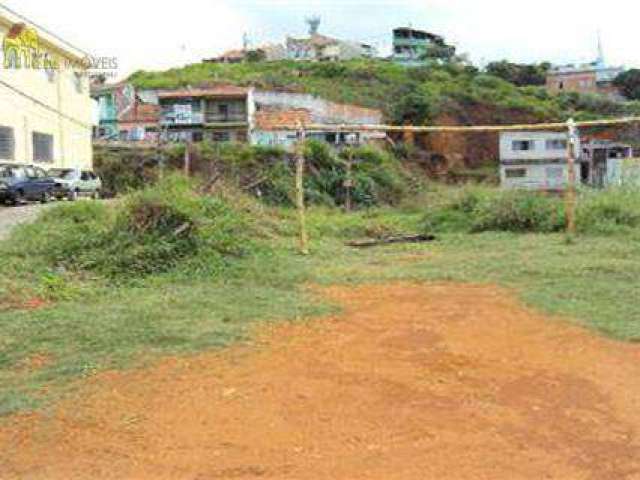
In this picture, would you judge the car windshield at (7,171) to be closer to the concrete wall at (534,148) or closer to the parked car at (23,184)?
the parked car at (23,184)

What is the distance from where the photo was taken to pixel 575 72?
86.9 m

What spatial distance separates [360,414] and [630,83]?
78.4 meters

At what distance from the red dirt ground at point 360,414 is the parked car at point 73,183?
20.5 m

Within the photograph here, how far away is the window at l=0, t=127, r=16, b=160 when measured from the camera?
85.8 feet

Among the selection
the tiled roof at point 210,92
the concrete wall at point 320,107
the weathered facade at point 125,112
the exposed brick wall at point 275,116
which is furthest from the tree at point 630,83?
the weathered facade at point 125,112

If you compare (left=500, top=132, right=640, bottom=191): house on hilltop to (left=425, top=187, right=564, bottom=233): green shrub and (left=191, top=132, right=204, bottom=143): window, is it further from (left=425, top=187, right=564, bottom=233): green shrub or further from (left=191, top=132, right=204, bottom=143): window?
(left=425, top=187, right=564, bottom=233): green shrub

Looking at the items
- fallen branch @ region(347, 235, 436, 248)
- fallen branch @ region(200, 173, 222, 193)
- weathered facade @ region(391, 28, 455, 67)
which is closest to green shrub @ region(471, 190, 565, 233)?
fallen branch @ region(347, 235, 436, 248)

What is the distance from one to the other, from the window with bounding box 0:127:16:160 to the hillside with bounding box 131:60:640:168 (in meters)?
Result: 29.5

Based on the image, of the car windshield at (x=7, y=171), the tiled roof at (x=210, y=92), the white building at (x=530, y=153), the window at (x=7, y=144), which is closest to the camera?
the car windshield at (x=7, y=171)

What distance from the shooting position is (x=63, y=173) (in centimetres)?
2727

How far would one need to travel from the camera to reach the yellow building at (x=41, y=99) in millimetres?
26609

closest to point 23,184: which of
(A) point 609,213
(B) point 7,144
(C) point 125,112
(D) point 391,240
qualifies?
(B) point 7,144

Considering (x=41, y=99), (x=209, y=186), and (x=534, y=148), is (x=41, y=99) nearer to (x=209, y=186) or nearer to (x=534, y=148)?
(x=209, y=186)

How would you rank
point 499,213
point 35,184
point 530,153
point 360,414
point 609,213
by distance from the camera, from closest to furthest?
point 360,414
point 609,213
point 499,213
point 35,184
point 530,153
